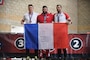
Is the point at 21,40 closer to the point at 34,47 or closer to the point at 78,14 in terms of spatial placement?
the point at 34,47

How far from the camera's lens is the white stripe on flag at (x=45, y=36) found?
998 centimetres

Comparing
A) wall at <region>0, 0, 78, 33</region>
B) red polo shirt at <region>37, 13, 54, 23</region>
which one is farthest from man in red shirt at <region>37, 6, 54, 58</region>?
wall at <region>0, 0, 78, 33</region>

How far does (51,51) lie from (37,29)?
114cm

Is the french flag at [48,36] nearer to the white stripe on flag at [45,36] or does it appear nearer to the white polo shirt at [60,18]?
the white stripe on flag at [45,36]

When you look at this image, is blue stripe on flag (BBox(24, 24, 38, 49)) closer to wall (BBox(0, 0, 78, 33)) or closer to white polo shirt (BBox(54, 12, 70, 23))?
white polo shirt (BBox(54, 12, 70, 23))

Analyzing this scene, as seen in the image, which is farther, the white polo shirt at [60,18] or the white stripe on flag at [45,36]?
the white polo shirt at [60,18]

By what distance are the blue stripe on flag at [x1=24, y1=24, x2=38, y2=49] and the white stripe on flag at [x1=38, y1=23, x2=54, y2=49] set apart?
14 centimetres

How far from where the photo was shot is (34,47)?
10062 mm

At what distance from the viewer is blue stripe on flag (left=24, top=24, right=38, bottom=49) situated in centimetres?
1005

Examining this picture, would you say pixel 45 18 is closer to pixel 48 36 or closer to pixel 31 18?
pixel 31 18

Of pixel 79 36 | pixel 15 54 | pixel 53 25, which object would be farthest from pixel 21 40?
pixel 79 36

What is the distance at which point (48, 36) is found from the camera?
10.0 meters

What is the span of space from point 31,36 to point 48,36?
59cm

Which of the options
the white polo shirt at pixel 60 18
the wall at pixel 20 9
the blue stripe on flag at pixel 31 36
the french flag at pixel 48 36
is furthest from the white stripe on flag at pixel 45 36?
the wall at pixel 20 9
